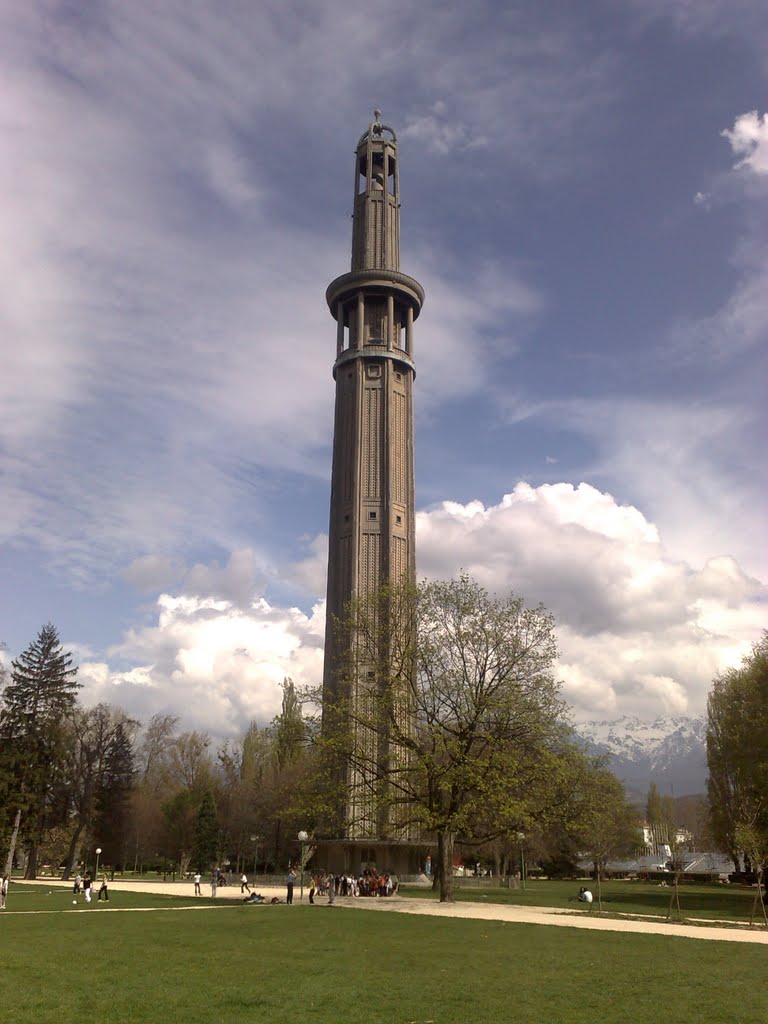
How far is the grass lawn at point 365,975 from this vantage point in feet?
36.4

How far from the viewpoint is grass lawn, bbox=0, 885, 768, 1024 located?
36.4 feet

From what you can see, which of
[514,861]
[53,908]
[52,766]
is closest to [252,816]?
[52,766]

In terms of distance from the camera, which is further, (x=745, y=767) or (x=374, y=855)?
(x=374, y=855)

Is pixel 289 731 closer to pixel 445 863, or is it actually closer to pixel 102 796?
pixel 445 863

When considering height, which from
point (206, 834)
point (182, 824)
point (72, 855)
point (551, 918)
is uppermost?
point (182, 824)

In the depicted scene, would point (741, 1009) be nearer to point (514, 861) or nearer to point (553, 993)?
point (553, 993)

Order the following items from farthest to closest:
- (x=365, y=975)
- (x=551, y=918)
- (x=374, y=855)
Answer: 1. (x=374, y=855)
2. (x=551, y=918)
3. (x=365, y=975)

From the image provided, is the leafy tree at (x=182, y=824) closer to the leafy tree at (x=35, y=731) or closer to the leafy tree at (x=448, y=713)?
the leafy tree at (x=35, y=731)

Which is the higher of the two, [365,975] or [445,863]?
[445,863]

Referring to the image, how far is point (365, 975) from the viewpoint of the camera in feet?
46.3

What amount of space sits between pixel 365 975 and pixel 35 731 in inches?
1998

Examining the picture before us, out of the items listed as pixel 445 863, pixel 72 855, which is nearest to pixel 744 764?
pixel 445 863

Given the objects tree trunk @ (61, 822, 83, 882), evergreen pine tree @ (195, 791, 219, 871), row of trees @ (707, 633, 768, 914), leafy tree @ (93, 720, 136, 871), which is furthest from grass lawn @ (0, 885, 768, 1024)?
leafy tree @ (93, 720, 136, 871)

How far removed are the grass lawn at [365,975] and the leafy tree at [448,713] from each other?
902 cm
